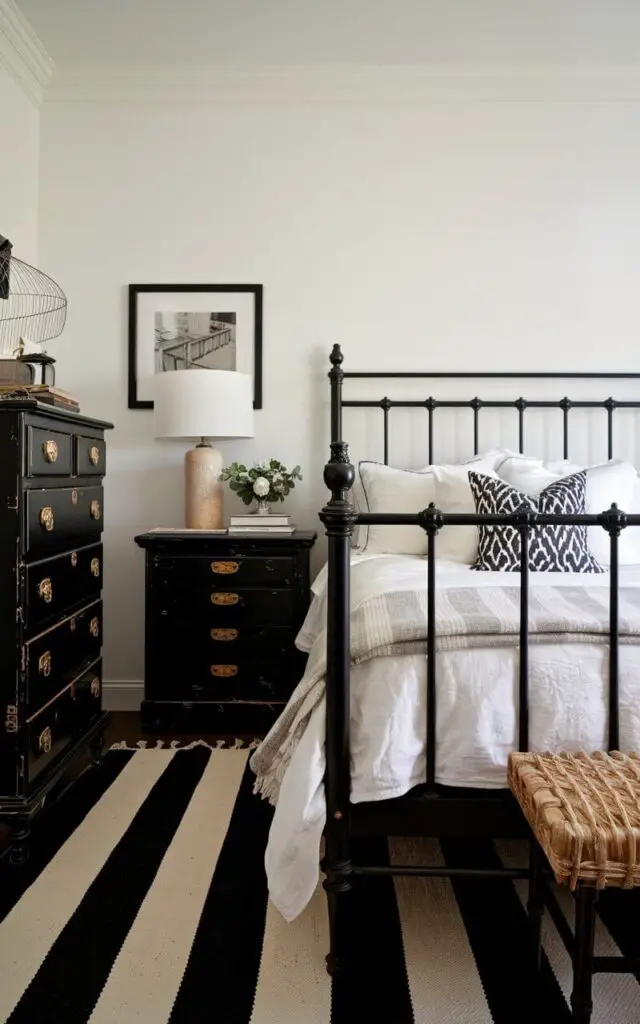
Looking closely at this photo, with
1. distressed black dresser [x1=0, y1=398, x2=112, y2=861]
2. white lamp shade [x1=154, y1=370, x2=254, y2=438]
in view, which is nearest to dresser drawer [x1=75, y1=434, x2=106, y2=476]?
distressed black dresser [x1=0, y1=398, x2=112, y2=861]

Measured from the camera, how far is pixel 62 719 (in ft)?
6.40

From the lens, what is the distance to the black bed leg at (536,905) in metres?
1.28

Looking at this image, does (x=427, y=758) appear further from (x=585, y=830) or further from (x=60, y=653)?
(x=60, y=653)

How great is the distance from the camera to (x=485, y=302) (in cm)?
300

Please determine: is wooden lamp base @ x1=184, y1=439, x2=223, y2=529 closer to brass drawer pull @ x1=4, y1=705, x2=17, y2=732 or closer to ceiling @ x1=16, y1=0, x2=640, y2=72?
brass drawer pull @ x1=4, y1=705, x2=17, y2=732

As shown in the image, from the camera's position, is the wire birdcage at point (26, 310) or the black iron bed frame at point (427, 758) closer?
the black iron bed frame at point (427, 758)

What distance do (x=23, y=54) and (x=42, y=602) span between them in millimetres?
2367

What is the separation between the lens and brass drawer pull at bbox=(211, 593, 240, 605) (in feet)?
8.46

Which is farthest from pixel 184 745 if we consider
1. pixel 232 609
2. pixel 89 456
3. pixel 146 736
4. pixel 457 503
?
pixel 457 503

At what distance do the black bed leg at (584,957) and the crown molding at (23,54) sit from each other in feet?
10.8

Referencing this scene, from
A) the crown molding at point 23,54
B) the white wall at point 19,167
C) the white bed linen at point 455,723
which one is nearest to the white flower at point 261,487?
the white wall at point 19,167

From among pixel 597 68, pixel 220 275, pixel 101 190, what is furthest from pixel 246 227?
pixel 597 68

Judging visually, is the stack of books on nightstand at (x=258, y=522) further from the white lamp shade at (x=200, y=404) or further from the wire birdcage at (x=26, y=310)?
the wire birdcage at (x=26, y=310)

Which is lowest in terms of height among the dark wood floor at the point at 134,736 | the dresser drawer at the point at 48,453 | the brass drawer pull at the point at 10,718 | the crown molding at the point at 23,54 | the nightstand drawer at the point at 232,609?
the dark wood floor at the point at 134,736
